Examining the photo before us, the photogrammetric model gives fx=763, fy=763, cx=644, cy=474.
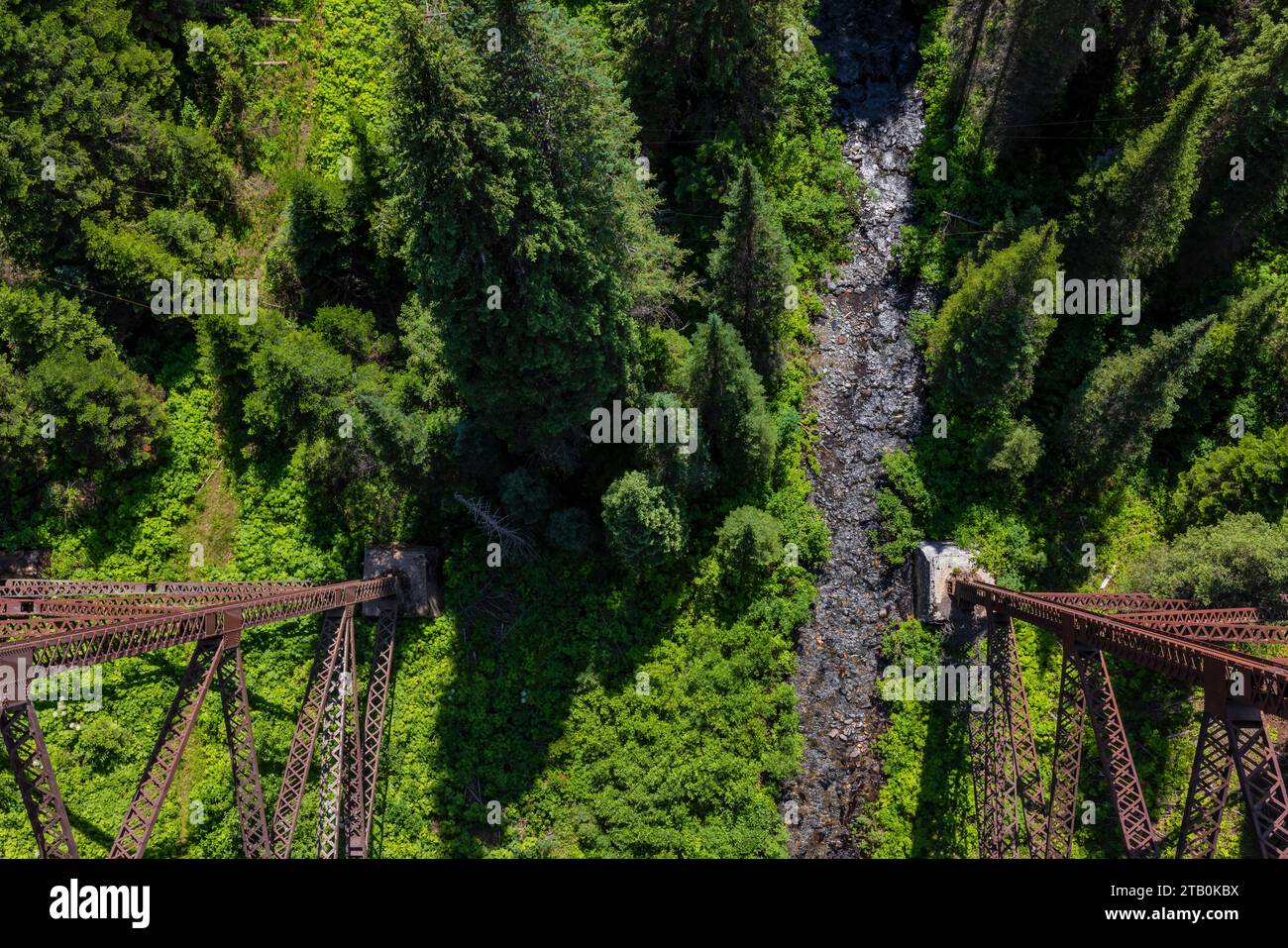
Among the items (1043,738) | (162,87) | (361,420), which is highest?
(162,87)

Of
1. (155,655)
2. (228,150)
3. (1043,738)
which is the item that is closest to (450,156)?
(228,150)

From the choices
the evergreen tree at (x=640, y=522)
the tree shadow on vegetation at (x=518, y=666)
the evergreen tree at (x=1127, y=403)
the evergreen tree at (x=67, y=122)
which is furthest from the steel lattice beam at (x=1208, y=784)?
the evergreen tree at (x=67, y=122)

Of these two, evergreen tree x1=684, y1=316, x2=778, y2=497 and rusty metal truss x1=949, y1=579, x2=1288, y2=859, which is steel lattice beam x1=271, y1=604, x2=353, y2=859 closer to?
evergreen tree x1=684, y1=316, x2=778, y2=497

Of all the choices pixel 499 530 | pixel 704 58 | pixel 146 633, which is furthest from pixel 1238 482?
pixel 146 633

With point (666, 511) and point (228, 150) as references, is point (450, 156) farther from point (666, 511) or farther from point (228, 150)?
point (228, 150)

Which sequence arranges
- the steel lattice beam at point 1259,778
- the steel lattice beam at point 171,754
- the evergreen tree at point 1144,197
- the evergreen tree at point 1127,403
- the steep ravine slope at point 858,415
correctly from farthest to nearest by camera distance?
1. the steep ravine slope at point 858,415
2. the evergreen tree at point 1127,403
3. the evergreen tree at point 1144,197
4. the steel lattice beam at point 171,754
5. the steel lattice beam at point 1259,778

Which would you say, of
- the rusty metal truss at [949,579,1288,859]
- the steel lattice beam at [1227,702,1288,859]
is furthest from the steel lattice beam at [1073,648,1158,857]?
the steel lattice beam at [1227,702,1288,859]

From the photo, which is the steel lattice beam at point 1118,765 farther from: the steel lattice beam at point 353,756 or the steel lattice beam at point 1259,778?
the steel lattice beam at point 353,756
